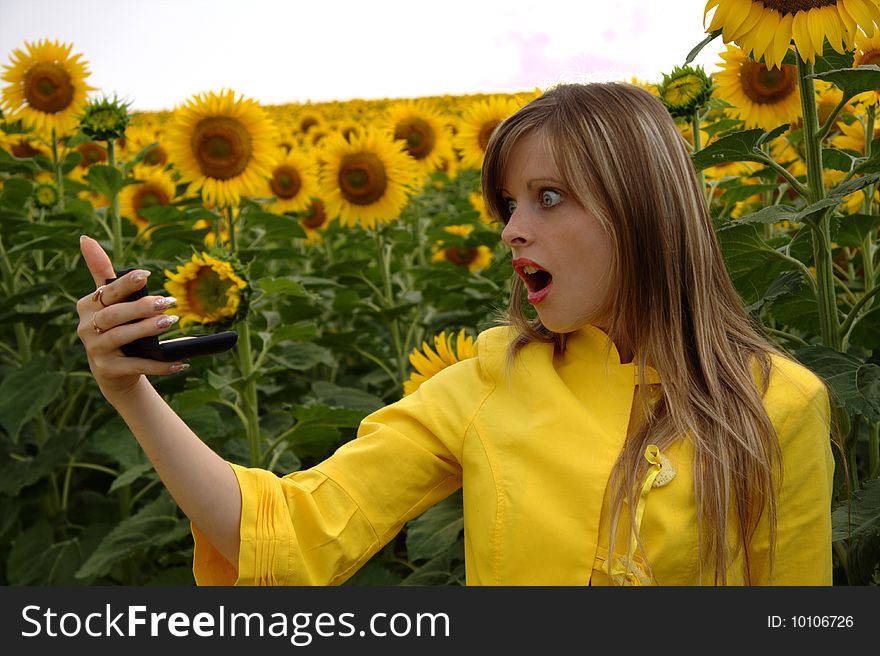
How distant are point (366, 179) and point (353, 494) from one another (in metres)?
2.48

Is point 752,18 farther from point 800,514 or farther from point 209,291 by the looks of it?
point 209,291

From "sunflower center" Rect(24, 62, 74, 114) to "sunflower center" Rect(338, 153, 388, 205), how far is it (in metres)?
1.22

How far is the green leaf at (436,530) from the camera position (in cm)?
219

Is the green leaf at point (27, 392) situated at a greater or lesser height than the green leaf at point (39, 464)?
greater

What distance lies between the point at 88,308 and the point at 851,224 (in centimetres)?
155

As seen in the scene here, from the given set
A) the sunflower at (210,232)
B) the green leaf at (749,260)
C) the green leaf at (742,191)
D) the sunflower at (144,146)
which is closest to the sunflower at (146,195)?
the sunflower at (210,232)

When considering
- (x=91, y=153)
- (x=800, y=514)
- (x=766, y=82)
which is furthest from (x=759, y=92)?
(x=91, y=153)

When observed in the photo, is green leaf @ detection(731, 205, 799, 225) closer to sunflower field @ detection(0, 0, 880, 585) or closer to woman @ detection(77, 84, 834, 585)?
sunflower field @ detection(0, 0, 880, 585)

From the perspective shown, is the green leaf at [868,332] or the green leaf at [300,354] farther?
the green leaf at [300,354]

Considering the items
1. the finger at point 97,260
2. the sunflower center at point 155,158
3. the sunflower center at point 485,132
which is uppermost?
the sunflower center at point 155,158

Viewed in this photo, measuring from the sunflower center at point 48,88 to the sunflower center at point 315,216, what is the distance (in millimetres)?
1067

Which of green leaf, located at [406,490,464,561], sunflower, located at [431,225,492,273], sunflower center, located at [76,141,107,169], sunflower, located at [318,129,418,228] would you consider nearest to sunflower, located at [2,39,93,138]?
sunflower center, located at [76,141,107,169]

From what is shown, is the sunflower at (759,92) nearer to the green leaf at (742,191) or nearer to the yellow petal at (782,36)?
the green leaf at (742,191)

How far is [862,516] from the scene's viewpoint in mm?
1680
